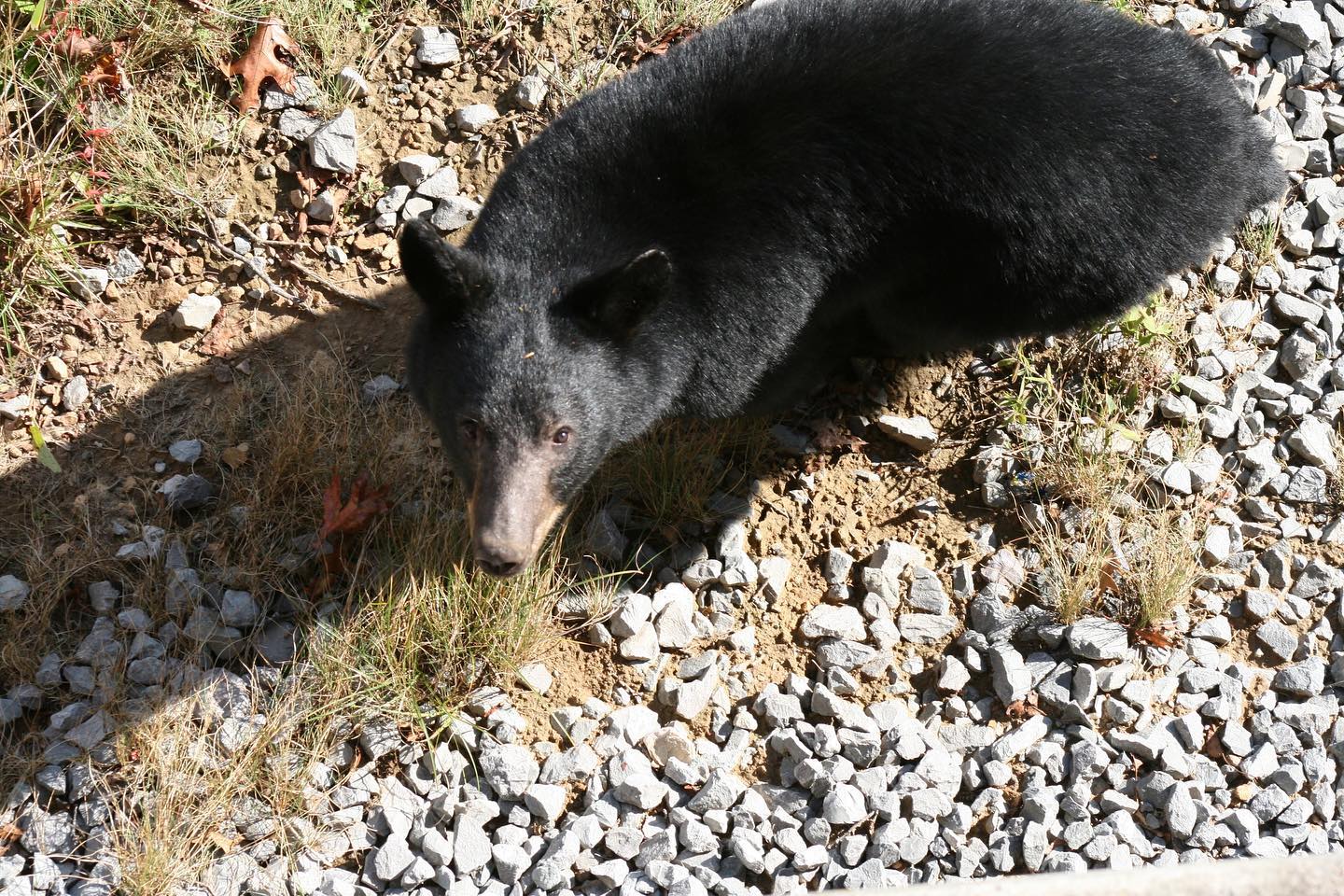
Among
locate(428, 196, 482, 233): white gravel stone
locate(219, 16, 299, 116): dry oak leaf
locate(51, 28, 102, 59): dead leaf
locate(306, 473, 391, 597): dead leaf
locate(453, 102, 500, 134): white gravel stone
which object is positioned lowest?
locate(306, 473, 391, 597): dead leaf

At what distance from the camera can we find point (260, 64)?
576cm

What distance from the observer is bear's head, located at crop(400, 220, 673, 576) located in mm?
4000

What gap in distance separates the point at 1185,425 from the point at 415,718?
3314 millimetres

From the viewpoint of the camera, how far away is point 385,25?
19.6 feet

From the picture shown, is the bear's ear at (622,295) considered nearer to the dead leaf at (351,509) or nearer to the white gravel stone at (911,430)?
the dead leaf at (351,509)

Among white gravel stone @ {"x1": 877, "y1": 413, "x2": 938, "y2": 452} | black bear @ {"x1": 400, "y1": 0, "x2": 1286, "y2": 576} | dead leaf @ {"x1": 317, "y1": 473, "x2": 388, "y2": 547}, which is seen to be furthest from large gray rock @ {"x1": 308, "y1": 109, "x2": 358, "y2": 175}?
white gravel stone @ {"x1": 877, "y1": 413, "x2": 938, "y2": 452}

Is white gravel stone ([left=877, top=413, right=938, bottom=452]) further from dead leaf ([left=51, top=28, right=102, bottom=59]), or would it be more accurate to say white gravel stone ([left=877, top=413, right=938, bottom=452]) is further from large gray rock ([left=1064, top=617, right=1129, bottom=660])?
dead leaf ([left=51, top=28, right=102, bottom=59])

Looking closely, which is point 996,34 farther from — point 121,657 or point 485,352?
point 121,657

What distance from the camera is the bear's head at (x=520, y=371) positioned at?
4000 mm

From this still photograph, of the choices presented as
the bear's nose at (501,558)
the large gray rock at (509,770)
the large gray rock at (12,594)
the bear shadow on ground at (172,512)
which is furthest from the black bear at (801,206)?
the large gray rock at (12,594)

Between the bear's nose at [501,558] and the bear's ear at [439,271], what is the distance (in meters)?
0.81

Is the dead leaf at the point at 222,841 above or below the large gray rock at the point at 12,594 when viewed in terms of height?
below

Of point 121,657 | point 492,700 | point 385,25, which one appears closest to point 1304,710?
point 492,700

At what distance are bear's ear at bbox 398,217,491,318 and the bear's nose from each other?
814 mm
